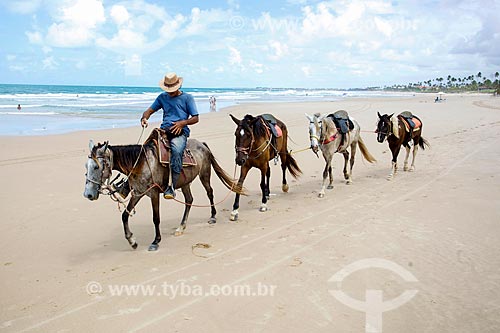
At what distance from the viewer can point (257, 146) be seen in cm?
689

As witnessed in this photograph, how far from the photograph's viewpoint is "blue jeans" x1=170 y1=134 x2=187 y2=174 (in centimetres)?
541

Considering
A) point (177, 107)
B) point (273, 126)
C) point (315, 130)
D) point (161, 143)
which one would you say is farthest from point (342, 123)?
point (161, 143)

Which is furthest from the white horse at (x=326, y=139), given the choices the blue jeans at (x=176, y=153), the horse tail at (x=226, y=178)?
the blue jeans at (x=176, y=153)

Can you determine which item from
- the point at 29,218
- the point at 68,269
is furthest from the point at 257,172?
the point at 68,269

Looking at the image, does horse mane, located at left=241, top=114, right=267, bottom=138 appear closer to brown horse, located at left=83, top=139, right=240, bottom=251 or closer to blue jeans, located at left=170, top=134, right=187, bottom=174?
brown horse, located at left=83, top=139, right=240, bottom=251

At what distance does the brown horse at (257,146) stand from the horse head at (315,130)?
606mm

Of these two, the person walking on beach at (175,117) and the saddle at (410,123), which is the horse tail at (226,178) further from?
the saddle at (410,123)

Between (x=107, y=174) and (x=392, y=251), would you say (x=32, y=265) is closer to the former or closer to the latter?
(x=107, y=174)

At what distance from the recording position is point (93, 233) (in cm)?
584

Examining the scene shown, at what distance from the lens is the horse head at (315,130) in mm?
7980

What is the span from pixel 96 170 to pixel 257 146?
10.1 ft

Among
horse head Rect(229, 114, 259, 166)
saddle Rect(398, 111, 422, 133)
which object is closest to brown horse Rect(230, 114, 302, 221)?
horse head Rect(229, 114, 259, 166)

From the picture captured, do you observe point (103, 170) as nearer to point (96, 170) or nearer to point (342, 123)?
point (96, 170)

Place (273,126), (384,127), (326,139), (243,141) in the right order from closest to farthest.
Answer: (243,141)
(273,126)
(326,139)
(384,127)
